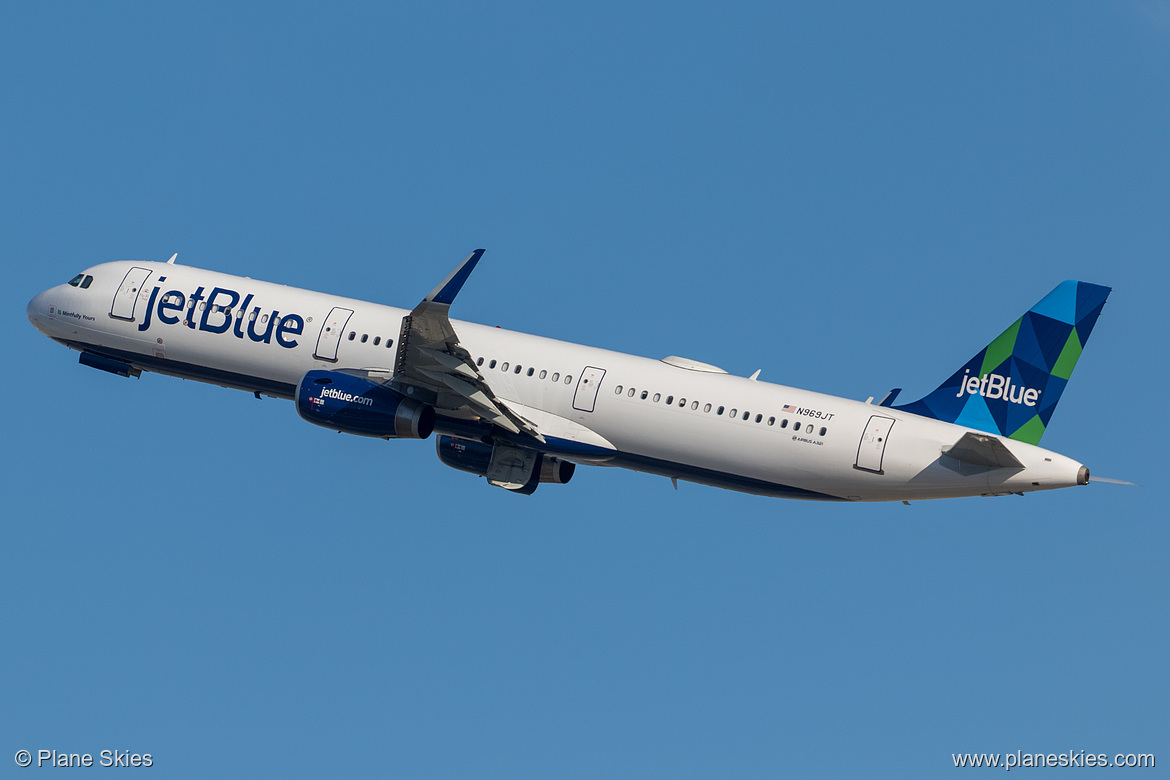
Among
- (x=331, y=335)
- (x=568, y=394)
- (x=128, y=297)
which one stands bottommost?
(x=568, y=394)

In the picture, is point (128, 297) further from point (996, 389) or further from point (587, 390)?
point (996, 389)

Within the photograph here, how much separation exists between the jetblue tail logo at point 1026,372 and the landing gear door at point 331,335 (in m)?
17.6

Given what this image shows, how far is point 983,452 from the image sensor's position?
4412 cm

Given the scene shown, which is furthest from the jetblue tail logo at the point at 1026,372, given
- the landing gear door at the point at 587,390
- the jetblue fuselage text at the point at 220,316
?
the jetblue fuselage text at the point at 220,316

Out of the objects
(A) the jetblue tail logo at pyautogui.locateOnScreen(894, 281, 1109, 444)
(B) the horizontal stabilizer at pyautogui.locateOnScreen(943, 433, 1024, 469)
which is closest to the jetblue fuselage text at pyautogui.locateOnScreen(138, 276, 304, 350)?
(A) the jetblue tail logo at pyautogui.locateOnScreen(894, 281, 1109, 444)

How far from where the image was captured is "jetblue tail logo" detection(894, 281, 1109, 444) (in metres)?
45.2

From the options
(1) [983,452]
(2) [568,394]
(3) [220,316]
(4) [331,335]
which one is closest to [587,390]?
(2) [568,394]

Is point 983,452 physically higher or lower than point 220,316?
lower

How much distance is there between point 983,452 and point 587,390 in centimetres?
1158

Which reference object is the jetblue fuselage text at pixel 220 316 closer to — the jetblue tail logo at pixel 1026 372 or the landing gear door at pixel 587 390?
the landing gear door at pixel 587 390

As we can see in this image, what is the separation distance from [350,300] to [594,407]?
9.14m

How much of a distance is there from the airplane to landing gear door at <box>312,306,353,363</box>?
1.7 inches

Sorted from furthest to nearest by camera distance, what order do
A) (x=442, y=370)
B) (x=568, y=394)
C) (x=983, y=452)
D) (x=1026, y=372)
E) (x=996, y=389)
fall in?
1. (x=568, y=394)
2. (x=442, y=370)
3. (x=996, y=389)
4. (x=1026, y=372)
5. (x=983, y=452)

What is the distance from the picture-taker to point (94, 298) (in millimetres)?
53875
